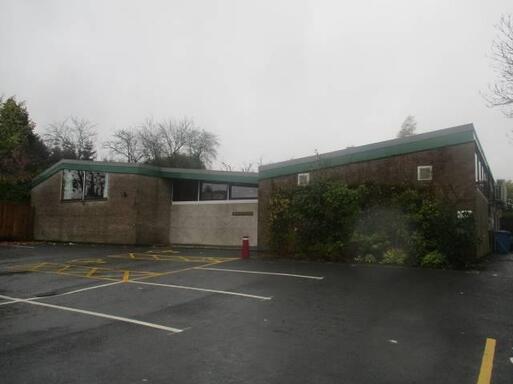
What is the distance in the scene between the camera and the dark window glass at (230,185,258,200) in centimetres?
2073

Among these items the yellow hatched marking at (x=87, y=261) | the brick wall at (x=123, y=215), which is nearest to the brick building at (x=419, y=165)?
the yellow hatched marking at (x=87, y=261)

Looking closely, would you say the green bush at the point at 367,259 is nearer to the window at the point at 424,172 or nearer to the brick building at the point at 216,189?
the brick building at the point at 216,189

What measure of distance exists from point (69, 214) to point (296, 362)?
24082 mm

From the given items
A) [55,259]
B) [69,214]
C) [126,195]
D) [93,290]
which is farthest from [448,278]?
[69,214]

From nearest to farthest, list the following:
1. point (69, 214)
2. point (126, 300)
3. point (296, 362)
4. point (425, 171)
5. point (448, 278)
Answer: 1. point (296, 362)
2. point (126, 300)
3. point (448, 278)
4. point (425, 171)
5. point (69, 214)

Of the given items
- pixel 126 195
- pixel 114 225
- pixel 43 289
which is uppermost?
pixel 126 195

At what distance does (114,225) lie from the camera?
2289 cm

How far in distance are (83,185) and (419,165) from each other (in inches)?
793

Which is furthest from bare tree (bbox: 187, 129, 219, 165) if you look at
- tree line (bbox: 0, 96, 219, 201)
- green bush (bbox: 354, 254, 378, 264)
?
green bush (bbox: 354, 254, 378, 264)

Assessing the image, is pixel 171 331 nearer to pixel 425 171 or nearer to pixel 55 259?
pixel 425 171

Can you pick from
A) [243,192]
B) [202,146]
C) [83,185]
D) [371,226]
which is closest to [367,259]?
[371,226]

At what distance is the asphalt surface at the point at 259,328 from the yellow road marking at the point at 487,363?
59 millimetres

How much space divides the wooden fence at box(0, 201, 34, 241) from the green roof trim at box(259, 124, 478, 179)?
18.3 metres

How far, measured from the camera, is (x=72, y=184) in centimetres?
2523
